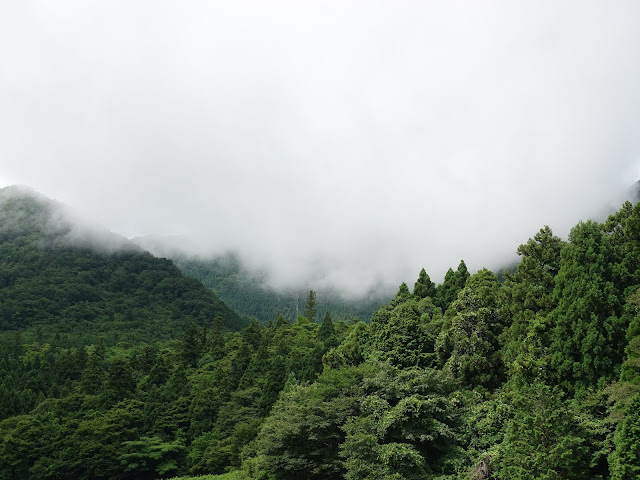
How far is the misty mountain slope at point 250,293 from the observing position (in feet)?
431

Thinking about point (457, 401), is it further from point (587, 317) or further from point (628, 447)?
point (628, 447)

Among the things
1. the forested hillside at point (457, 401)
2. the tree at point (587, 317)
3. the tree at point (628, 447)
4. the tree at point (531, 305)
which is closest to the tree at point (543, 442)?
the forested hillside at point (457, 401)

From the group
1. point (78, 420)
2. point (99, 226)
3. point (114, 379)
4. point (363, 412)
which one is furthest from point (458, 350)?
point (99, 226)

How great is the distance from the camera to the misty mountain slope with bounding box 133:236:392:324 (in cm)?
13150

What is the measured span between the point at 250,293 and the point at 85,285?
188 ft

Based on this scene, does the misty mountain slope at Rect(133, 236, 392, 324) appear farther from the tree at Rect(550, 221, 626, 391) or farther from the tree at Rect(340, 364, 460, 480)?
the tree at Rect(550, 221, 626, 391)

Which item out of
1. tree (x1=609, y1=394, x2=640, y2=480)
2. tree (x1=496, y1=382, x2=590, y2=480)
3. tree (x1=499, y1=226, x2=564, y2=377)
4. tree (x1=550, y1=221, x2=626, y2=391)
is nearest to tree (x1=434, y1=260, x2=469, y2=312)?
tree (x1=499, y1=226, x2=564, y2=377)

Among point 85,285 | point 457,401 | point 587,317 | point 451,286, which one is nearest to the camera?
point 587,317

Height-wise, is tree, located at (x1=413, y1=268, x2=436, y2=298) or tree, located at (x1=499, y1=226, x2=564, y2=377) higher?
tree, located at (x1=413, y1=268, x2=436, y2=298)

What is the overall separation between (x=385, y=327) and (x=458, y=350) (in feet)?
22.8

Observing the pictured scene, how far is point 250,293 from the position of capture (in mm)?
161250

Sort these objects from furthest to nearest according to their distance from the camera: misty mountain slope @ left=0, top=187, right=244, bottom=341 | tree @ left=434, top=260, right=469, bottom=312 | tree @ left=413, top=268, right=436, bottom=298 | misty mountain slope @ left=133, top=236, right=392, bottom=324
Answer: misty mountain slope @ left=133, top=236, right=392, bottom=324
misty mountain slope @ left=0, top=187, right=244, bottom=341
tree @ left=413, top=268, right=436, bottom=298
tree @ left=434, top=260, right=469, bottom=312

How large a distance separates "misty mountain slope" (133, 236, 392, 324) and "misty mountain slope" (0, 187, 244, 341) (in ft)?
73.0

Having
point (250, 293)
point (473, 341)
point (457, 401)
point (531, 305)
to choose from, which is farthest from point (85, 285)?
point (531, 305)
